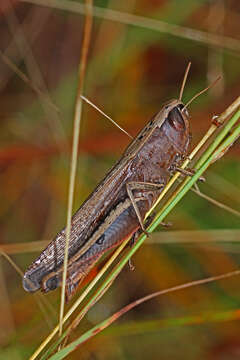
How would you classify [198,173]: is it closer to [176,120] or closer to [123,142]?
[176,120]

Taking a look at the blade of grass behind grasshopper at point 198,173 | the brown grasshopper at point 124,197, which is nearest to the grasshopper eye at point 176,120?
the brown grasshopper at point 124,197

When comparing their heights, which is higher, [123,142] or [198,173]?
[123,142]

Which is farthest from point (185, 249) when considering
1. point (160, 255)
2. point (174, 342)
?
point (174, 342)

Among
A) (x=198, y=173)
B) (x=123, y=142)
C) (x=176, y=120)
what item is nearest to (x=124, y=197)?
(x=176, y=120)

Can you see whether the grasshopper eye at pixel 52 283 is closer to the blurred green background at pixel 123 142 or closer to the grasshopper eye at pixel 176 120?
the grasshopper eye at pixel 176 120

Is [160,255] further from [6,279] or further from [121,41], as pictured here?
[121,41]

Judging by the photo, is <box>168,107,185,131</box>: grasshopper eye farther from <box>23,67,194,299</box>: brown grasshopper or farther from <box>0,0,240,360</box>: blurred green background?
<box>0,0,240,360</box>: blurred green background
